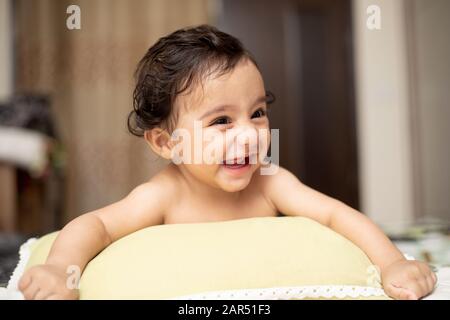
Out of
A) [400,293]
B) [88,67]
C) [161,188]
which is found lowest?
[400,293]

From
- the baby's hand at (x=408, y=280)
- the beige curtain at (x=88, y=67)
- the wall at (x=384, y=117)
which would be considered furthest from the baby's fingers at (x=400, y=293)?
the beige curtain at (x=88, y=67)

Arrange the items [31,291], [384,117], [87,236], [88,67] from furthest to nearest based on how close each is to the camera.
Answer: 1. [88,67]
2. [384,117]
3. [87,236]
4. [31,291]

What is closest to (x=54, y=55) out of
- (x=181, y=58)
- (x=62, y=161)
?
(x=62, y=161)

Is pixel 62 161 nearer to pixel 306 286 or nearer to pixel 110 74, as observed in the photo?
Result: pixel 110 74

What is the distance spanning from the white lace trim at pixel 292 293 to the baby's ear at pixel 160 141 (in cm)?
37

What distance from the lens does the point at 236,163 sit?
83cm

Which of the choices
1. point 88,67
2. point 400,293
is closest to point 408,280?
point 400,293

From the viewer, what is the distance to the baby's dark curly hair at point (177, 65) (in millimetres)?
820

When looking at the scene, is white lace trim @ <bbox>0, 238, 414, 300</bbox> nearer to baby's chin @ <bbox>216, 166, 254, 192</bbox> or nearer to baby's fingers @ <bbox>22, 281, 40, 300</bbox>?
baby's fingers @ <bbox>22, 281, 40, 300</bbox>

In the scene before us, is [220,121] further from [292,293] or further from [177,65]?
[292,293]

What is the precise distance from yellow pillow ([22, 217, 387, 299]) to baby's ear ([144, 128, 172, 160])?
0.20 metres

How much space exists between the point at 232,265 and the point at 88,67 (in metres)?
3.00
